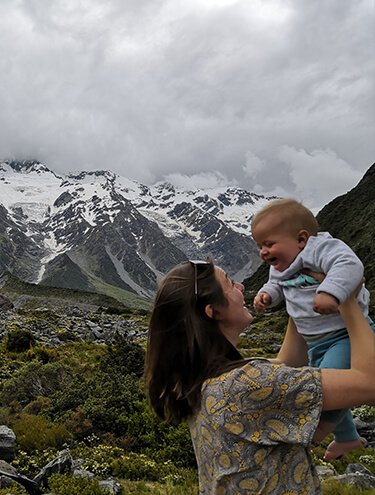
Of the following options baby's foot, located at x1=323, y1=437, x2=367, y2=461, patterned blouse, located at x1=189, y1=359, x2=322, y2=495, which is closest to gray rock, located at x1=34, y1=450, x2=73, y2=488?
patterned blouse, located at x1=189, y1=359, x2=322, y2=495

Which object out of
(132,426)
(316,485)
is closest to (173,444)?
(132,426)

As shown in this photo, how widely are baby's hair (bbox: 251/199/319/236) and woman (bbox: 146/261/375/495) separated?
674 millimetres

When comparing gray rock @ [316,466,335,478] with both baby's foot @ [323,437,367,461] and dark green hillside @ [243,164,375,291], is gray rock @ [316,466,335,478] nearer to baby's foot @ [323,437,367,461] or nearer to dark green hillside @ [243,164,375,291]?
baby's foot @ [323,437,367,461]

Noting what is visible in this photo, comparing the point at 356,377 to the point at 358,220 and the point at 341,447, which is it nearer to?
the point at 341,447

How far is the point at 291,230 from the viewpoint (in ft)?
9.08

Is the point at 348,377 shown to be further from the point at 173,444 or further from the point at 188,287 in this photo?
the point at 173,444

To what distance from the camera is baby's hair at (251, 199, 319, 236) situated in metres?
2.76

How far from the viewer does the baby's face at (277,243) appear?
2729 millimetres

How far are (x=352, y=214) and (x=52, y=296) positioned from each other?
80.7 meters

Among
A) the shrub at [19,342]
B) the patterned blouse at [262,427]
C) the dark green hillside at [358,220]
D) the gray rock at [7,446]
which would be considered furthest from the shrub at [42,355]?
the dark green hillside at [358,220]

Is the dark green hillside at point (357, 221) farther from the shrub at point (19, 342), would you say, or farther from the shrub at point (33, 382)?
the shrub at point (33, 382)

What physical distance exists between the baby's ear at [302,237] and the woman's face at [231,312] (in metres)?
0.59

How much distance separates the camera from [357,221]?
70.1m

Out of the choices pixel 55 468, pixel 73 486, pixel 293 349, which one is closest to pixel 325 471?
pixel 73 486
